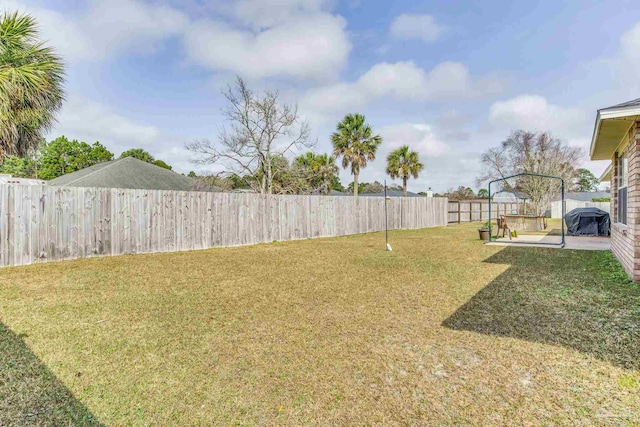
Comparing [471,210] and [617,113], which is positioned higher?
[617,113]

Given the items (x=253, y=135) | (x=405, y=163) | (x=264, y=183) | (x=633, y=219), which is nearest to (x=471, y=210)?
(x=405, y=163)

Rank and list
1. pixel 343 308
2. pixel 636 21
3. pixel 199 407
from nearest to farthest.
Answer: pixel 199 407, pixel 343 308, pixel 636 21

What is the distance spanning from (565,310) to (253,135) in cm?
1625

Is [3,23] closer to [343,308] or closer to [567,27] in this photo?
[343,308]

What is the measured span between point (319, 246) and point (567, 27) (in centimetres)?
902

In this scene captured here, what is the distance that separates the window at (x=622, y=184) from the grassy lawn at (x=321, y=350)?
2110 millimetres

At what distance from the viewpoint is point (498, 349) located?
9.54 ft

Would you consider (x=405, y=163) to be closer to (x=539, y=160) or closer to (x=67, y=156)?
(x=539, y=160)

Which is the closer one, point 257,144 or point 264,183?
point 257,144

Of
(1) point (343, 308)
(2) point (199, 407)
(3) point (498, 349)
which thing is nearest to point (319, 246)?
(1) point (343, 308)

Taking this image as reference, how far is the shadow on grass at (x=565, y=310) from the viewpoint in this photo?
302 cm

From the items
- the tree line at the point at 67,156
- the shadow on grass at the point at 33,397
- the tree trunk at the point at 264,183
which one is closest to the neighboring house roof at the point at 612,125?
the shadow on grass at the point at 33,397

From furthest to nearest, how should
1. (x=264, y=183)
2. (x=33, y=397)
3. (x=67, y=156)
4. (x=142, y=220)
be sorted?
1. (x=67, y=156)
2. (x=264, y=183)
3. (x=142, y=220)
4. (x=33, y=397)

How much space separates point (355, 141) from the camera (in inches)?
919
